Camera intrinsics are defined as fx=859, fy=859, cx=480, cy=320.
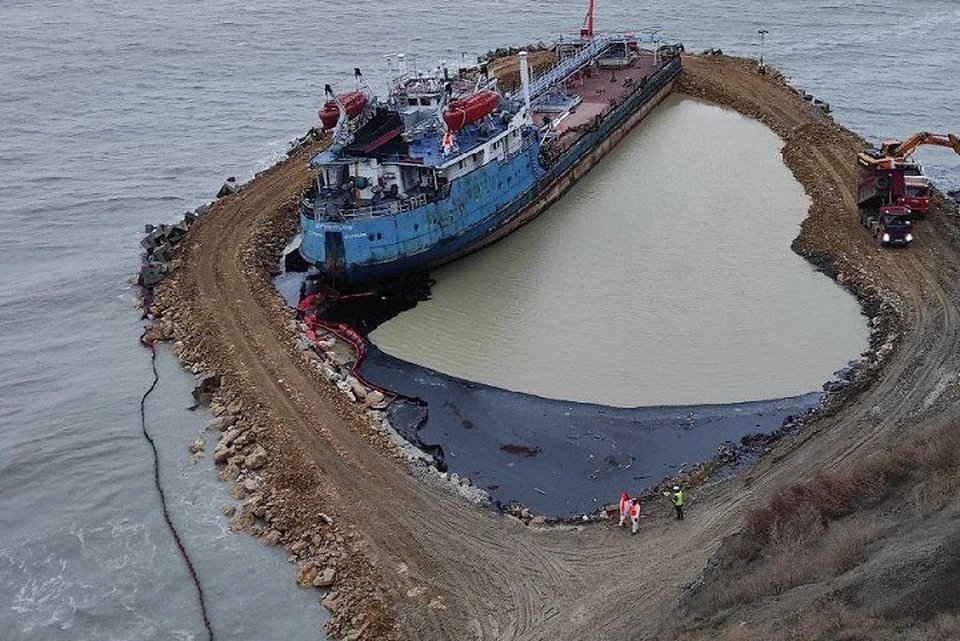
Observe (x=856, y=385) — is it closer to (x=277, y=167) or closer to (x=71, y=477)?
(x=71, y=477)

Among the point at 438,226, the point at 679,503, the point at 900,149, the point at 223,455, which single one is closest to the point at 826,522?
the point at 679,503

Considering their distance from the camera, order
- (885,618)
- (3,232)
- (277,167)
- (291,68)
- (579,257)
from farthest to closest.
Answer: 1. (291,68)
2. (277,167)
3. (3,232)
4. (579,257)
5. (885,618)

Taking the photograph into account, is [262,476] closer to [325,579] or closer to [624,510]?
[325,579]

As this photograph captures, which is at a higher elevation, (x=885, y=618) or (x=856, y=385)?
(x=885, y=618)

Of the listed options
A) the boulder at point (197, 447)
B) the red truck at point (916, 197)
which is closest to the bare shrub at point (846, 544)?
the boulder at point (197, 447)

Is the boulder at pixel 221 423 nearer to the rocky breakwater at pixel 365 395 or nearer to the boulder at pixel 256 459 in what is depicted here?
the boulder at pixel 256 459

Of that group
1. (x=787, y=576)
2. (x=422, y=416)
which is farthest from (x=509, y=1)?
(x=787, y=576)
